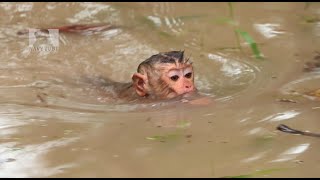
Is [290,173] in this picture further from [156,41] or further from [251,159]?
[156,41]

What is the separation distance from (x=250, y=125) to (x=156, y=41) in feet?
8.65

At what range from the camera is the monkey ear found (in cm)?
552

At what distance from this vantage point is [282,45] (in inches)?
248

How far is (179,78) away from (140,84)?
0.41 m

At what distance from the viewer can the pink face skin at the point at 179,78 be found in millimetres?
5254

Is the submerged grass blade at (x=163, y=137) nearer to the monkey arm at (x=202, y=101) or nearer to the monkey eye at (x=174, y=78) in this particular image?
the monkey arm at (x=202, y=101)

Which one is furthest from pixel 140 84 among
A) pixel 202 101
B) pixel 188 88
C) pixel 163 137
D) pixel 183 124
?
pixel 163 137

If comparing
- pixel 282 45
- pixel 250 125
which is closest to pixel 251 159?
pixel 250 125

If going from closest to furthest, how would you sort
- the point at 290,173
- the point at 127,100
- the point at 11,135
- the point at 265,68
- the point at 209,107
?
the point at 290,173 < the point at 11,135 < the point at 209,107 < the point at 127,100 < the point at 265,68

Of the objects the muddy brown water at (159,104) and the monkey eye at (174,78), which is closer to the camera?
the muddy brown water at (159,104)
